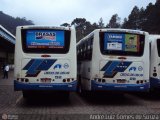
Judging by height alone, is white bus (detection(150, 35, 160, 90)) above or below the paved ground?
above

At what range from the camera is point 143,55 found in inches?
704

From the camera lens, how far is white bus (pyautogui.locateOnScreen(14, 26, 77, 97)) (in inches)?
671

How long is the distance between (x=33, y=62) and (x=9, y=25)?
143 meters

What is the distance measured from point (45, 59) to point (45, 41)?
0.70 m

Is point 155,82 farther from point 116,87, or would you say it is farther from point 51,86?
point 51,86

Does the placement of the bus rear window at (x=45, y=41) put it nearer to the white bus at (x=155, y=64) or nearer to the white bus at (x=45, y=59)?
the white bus at (x=45, y=59)

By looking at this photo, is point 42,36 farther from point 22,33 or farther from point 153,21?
point 153,21

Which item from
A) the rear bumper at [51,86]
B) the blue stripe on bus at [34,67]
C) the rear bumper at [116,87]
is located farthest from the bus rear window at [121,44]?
the blue stripe on bus at [34,67]

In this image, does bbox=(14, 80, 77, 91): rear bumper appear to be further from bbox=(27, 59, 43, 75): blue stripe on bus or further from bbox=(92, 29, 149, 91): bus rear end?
bbox=(92, 29, 149, 91): bus rear end

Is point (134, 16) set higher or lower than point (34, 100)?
higher

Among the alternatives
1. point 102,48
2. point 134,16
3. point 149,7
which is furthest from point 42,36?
point 134,16

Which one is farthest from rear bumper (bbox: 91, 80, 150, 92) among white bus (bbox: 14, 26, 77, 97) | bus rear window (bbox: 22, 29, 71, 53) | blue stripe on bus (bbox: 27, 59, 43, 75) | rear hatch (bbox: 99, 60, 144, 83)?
blue stripe on bus (bbox: 27, 59, 43, 75)

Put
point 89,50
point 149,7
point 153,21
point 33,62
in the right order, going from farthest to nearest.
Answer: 1. point 149,7
2. point 153,21
3. point 89,50
4. point 33,62

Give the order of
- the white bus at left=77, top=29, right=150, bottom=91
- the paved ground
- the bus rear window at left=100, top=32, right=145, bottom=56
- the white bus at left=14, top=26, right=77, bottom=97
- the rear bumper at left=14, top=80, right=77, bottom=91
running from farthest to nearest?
1. the bus rear window at left=100, top=32, right=145, bottom=56
2. the white bus at left=77, top=29, right=150, bottom=91
3. the white bus at left=14, top=26, right=77, bottom=97
4. the rear bumper at left=14, top=80, right=77, bottom=91
5. the paved ground
